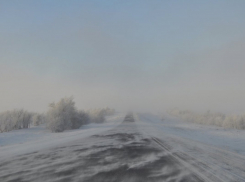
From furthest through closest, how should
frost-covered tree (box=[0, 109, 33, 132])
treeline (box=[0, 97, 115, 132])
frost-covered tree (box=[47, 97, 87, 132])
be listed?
frost-covered tree (box=[47, 97, 87, 132]) < treeline (box=[0, 97, 115, 132]) < frost-covered tree (box=[0, 109, 33, 132])

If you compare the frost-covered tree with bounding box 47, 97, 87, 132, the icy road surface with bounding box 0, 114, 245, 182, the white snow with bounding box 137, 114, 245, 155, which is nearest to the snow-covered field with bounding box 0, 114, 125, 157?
the icy road surface with bounding box 0, 114, 245, 182

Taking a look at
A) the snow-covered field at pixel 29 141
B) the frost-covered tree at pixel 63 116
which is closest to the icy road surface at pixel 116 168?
the snow-covered field at pixel 29 141

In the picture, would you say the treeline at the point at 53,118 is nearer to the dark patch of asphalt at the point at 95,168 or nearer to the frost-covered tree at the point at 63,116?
the frost-covered tree at the point at 63,116

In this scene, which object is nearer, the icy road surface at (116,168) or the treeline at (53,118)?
the icy road surface at (116,168)

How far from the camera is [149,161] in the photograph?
20.6 ft

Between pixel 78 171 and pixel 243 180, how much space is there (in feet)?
13.6

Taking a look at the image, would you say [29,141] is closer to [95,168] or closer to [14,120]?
[95,168]

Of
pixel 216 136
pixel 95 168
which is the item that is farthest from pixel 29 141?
pixel 216 136

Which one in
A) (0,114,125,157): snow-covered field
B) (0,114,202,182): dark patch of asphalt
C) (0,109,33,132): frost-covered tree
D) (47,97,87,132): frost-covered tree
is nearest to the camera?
(0,114,202,182): dark patch of asphalt

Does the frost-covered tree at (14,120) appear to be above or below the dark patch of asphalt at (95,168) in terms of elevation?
above

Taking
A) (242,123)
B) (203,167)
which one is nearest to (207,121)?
(242,123)

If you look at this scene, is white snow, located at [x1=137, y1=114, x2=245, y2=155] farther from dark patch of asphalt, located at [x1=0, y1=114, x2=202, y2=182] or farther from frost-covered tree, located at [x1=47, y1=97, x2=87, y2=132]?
frost-covered tree, located at [x1=47, y1=97, x2=87, y2=132]

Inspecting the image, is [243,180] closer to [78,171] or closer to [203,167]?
[203,167]

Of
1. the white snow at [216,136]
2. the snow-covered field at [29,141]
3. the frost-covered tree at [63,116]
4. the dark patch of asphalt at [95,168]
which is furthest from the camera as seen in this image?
the frost-covered tree at [63,116]
